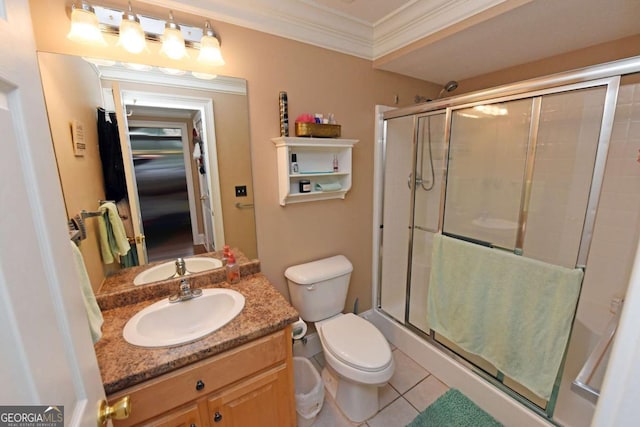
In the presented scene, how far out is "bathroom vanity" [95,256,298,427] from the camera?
90 centimetres

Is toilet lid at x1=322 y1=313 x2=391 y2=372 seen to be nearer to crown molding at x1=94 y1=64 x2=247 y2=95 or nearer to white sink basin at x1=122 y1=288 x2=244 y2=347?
white sink basin at x1=122 y1=288 x2=244 y2=347

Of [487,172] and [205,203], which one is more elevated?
[487,172]

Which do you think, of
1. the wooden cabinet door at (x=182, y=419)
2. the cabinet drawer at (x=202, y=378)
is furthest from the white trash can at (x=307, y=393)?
the wooden cabinet door at (x=182, y=419)

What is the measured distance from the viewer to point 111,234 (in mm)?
1243

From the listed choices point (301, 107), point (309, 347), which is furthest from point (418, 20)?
point (309, 347)

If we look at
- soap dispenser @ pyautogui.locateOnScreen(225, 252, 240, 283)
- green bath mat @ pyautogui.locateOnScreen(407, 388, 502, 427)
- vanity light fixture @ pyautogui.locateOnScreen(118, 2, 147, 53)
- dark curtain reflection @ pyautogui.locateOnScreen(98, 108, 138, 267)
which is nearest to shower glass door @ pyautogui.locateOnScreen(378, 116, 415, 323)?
green bath mat @ pyautogui.locateOnScreen(407, 388, 502, 427)

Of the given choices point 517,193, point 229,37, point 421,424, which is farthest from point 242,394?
point 517,193

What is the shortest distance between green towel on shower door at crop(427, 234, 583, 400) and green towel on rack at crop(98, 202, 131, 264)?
5.95ft

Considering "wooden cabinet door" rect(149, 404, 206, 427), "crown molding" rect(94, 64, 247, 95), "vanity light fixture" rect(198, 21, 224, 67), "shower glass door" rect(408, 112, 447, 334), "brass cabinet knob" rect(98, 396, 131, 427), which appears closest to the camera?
"brass cabinet knob" rect(98, 396, 131, 427)

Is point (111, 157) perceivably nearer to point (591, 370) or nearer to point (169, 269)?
point (169, 269)

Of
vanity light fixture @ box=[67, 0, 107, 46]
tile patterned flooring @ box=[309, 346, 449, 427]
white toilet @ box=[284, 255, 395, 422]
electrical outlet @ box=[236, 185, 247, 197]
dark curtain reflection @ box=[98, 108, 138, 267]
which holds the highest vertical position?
vanity light fixture @ box=[67, 0, 107, 46]

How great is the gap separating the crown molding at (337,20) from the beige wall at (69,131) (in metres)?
0.46

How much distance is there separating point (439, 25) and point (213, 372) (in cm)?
204

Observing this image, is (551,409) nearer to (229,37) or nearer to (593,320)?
(593,320)
